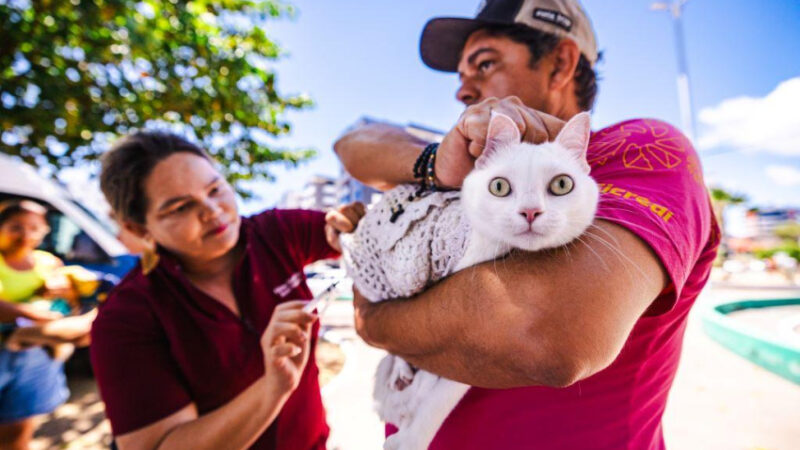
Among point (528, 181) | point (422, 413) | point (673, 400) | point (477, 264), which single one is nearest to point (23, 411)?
point (422, 413)

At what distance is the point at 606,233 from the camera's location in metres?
0.76

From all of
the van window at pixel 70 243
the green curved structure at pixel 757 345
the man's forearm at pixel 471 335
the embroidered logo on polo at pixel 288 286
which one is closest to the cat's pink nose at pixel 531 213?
the man's forearm at pixel 471 335

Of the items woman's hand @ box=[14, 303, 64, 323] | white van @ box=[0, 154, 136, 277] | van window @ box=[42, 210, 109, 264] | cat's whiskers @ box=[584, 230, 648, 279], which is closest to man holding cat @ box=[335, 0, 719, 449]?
cat's whiskers @ box=[584, 230, 648, 279]

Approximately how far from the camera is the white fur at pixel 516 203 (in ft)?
2.72

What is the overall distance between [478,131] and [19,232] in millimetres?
4163

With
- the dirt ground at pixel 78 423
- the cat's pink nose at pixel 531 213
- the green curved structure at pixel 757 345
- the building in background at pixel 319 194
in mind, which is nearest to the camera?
the cat's pink nose at pixel 531 213

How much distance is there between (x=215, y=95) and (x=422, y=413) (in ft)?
18.2

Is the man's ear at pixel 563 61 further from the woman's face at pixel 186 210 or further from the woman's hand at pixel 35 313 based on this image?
the woman's hand at pixel 35 313

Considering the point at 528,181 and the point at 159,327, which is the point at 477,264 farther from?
the point at 159,327

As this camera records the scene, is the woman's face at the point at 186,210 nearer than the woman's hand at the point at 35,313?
Yes

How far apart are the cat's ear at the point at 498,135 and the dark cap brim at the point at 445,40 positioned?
682 millimetres

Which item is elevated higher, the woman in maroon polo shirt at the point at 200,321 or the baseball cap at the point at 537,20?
the baseball cap at the point at 537,20

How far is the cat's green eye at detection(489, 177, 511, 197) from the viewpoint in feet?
2.97

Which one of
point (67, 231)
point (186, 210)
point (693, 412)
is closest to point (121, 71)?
point (67, 231)
